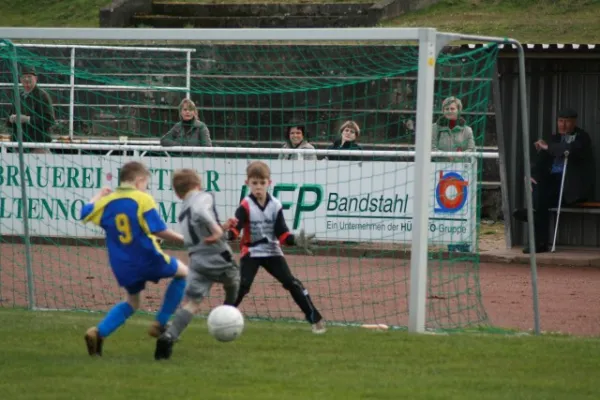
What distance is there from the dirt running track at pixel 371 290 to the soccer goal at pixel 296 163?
40mm

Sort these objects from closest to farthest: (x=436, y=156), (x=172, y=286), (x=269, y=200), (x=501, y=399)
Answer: (x=501, y=399), (x=172, y=286), (x=269, y=200), (x=436, y=156)

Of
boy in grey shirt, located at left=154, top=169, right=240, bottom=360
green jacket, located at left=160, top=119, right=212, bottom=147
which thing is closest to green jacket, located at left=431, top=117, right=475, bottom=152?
green jacket, located at left=160, top=119, right=212, bottom=147

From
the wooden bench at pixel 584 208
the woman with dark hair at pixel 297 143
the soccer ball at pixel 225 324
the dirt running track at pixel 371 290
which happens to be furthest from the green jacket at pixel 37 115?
the soccer ball at pixel 225 324

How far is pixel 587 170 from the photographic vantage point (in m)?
15.8

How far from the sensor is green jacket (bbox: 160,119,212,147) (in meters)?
15.9

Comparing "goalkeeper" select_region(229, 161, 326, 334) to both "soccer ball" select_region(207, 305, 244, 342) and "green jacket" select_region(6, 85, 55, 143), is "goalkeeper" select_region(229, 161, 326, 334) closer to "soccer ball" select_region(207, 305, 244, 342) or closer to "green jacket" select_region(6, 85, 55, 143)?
"soccer ball" select_region(207, 305, 244, 342)

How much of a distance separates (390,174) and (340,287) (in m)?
2.75

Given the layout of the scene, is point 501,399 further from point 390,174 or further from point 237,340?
point 390,174

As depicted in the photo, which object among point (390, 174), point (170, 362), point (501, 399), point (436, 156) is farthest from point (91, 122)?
point (501, 399)

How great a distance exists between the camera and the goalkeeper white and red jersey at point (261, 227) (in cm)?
989

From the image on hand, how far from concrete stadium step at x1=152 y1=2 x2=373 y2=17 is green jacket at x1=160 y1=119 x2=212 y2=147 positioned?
34.1ft

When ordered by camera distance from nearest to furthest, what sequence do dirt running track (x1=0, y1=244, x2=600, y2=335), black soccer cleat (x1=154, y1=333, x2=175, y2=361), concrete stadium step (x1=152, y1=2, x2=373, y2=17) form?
black soccer cleat (x1=154, y1=333, x2=175, y2=361)
dirt running track (x1=0, y1=244, x2=600, y2=335)
concrete stadium step (x1=152, y1=2, x2=373, y2=17)

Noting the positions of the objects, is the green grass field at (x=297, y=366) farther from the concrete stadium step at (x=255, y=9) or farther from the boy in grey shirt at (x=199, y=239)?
the concrete stadium step at (x=255, y=9)

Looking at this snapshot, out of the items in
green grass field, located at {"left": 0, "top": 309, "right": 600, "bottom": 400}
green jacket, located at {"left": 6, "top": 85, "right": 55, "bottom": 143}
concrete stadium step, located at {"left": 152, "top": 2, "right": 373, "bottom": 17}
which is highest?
concrete stadium step, located at {"left": 152, "top": 2, "right": 373, "bottom": 17}
